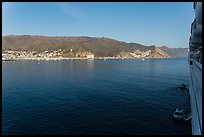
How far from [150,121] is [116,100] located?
49.1ft

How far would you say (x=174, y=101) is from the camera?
157 feet

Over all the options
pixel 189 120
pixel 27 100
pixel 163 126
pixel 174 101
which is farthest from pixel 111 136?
pixel 27 100

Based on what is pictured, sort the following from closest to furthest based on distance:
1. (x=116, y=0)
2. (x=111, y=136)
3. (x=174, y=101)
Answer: (x=116, y=0)
(x=111, y=136)
(x=174, y=101)

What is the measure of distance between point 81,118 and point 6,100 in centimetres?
2322

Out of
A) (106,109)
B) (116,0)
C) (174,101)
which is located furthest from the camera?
(174,101)

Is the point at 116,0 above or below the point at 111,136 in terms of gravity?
above

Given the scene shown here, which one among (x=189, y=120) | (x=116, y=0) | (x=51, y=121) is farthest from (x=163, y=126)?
(x=116, y=0)

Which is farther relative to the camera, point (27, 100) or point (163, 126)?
point (27, 100)

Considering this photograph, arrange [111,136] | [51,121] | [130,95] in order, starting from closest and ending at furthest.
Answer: [111,136]
[51,121]
[130,95]

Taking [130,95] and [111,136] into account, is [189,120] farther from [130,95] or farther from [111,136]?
[130,95]

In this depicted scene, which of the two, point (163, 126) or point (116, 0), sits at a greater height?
point (116, 0)

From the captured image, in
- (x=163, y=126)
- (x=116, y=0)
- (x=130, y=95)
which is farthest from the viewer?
(x=130, y=95)

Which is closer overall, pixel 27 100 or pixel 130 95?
pixel 27 100

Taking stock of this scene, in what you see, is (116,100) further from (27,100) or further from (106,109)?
(27,100)
